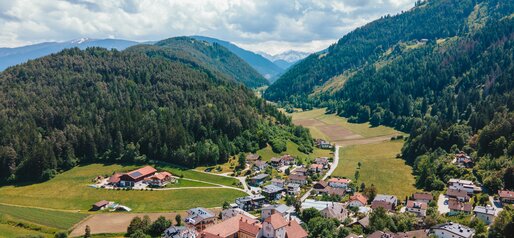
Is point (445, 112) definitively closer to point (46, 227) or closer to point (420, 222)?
point (420, 222)

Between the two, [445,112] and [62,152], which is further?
[445,112]

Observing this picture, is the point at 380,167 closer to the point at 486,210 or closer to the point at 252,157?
the point at 252,157

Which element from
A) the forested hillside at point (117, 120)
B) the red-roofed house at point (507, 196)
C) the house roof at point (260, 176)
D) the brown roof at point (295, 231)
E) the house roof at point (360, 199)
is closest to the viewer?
the brown roof at point (295, 231)

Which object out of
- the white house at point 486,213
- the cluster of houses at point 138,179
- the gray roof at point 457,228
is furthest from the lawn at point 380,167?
the cluster of houses at point 138,179

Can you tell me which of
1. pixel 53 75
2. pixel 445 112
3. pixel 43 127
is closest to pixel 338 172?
pixel 445 112

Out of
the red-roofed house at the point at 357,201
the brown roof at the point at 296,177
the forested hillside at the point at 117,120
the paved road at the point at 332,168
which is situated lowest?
the paved road at the point at 332,168

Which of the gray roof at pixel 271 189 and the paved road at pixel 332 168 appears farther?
the paved road at pixel 332 168

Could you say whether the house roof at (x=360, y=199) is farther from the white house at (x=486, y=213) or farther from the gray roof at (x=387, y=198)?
the white house at (x=486, y=213)
